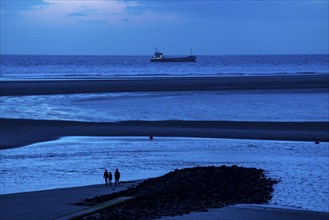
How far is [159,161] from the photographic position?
26688mm

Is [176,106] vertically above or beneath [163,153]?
beneath

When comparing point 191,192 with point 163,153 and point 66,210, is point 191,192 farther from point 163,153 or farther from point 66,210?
point 163,153

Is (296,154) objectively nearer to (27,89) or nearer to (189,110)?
(189,110)

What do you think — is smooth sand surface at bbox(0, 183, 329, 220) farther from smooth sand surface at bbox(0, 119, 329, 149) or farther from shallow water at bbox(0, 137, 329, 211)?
smooth sand surface at bbox(0, 119, 329, 149)

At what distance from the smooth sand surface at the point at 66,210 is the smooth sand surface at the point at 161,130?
1279 cm

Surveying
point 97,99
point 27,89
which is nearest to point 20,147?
point 97,99

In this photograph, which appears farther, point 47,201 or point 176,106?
point 176,106

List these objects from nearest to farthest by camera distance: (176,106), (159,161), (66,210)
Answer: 1. (66,210)
2. (159,161)
3. (176,106)

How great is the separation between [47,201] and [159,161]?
863 centimetres

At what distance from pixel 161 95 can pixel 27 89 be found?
57.0 ft

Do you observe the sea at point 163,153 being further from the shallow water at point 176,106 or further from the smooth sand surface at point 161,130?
the smooth sand surface at point 161,130

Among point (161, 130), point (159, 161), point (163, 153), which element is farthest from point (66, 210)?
point (161, 130)

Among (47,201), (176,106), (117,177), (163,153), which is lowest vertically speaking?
(176,106)

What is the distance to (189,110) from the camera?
48.0 meters
